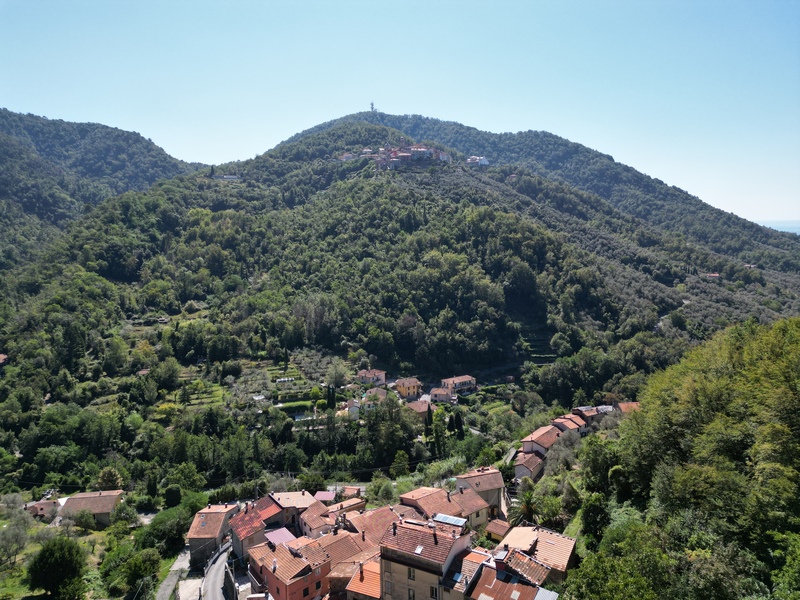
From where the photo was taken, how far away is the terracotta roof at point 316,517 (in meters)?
28.9

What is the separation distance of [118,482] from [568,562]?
3673 cm

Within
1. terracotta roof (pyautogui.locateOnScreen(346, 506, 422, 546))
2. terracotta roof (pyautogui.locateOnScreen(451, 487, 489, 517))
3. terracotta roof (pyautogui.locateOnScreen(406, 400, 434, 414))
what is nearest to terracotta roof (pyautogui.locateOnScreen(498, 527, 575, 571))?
terracotta roof (pyautogui.locateOnScreen(451, 487, 489, 517))

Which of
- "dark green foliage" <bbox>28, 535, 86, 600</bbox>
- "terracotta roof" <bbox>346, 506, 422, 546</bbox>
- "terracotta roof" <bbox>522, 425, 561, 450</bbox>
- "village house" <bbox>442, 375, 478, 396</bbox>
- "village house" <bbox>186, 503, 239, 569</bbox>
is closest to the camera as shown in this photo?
"dark green foliage" <bbox>28, 535, 86, 600</bbox>

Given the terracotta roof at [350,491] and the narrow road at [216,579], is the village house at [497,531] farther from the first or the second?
the narrow road at [216,579]

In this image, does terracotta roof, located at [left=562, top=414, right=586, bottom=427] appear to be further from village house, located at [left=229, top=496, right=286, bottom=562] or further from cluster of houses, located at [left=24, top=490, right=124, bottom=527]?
cluster of houses, located at [left=24, top=490, right=124, bottom=527]

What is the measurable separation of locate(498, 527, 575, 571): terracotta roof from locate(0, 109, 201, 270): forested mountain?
339 feet

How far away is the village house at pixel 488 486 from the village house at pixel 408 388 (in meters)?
28.7

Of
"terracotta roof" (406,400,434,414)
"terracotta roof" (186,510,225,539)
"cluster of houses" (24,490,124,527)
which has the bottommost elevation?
"cluster of houses" (24,490,124,527)

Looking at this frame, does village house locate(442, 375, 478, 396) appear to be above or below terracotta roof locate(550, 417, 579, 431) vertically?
below

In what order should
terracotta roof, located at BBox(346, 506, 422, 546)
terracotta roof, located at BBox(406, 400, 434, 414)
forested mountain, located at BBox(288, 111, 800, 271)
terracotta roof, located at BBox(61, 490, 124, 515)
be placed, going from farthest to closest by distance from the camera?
forested mountain, located at BBox(288, 111, 800, 271), terracotta roof, located at BBox(406, 400, 434, 414), terracotta roof, located at BBox(61, 490, 124, 515), terracotta roof, located at BBox(346, 506, 422, 546)

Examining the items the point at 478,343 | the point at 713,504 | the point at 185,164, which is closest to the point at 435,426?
the point at 478,343

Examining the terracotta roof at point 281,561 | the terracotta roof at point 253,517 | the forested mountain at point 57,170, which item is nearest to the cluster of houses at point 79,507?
the terracotta roof at point 253,517

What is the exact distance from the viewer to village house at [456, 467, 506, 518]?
30.8 metres

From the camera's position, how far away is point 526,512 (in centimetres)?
2512
